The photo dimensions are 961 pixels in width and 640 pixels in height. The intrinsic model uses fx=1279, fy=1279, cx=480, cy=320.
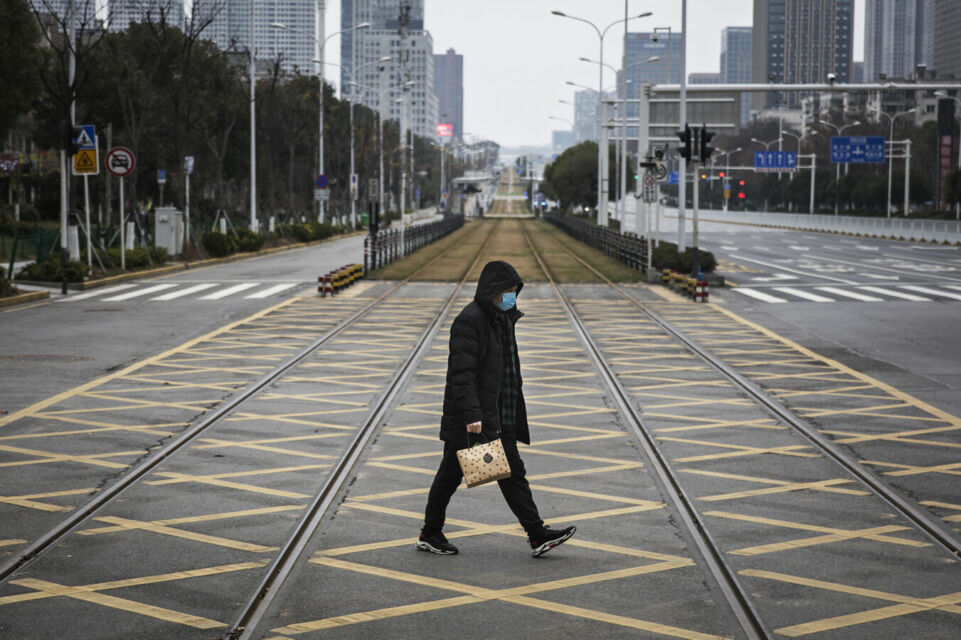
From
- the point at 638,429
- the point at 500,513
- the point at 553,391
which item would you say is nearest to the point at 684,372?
the point at 553,391

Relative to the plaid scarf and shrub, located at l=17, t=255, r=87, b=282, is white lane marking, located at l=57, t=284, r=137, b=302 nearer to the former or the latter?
shrub, located at l=17, t=255, r=87, b=282

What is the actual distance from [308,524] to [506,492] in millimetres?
1448

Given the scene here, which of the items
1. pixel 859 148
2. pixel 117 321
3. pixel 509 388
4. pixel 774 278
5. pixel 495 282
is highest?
pixel 859 148

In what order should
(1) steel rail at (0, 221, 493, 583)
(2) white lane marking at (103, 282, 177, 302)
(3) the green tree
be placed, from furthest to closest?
1. (3) the green tree
2. (2) white lane marking at (103, 282, 177, 302)
3. (1) steel rail at (0, 221, 493, 583)

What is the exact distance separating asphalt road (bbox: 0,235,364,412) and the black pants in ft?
22.1

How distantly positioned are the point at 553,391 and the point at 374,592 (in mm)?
7691

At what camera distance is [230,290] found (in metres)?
30.1

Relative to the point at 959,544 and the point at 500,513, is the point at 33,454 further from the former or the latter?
the point at 959,544

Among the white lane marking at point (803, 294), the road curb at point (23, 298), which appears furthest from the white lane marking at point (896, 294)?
the road curb at point (23, 298)

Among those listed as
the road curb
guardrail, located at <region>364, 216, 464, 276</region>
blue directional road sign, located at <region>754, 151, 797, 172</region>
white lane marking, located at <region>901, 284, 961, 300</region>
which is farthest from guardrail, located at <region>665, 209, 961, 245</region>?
the road curb

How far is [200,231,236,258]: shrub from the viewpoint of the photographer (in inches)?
1750

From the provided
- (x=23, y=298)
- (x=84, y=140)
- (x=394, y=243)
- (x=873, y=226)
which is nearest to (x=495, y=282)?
(x=23, y=298)

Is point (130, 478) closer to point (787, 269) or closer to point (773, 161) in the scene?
point (787, 269)

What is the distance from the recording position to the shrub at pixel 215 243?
4444cm
